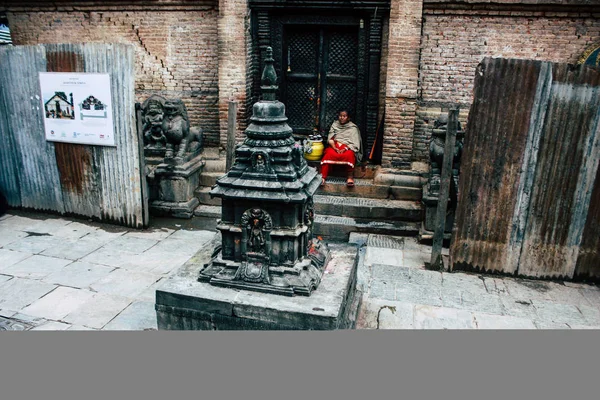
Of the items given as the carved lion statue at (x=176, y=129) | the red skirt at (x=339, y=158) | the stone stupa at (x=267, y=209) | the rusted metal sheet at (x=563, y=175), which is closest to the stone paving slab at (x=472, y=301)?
the rusted metal sheet at (x=563, y=175)

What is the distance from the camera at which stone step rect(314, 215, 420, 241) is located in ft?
27.5

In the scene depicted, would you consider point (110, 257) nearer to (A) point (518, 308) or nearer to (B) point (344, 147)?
(B) point (344, 147)

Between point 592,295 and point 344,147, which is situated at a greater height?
point 344,147

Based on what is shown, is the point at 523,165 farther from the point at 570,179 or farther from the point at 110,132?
→ the point at 110,132

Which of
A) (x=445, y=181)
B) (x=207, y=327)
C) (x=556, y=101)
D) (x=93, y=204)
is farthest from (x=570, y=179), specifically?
(x=93, y=204)

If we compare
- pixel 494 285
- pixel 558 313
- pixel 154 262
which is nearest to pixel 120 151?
pixel 154 262

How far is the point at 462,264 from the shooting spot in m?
6.97

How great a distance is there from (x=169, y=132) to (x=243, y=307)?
17.3ft

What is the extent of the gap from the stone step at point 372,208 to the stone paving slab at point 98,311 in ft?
12.8

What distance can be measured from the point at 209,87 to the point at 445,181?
5566mm

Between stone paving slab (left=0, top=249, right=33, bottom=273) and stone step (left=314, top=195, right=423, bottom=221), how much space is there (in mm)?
4636

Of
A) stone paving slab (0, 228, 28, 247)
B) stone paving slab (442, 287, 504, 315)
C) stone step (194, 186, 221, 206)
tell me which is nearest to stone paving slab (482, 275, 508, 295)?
stone paving slab (442, 287, 504, 315)

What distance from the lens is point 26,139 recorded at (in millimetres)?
8734

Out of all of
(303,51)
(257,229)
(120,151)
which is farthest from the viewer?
(303,51)
